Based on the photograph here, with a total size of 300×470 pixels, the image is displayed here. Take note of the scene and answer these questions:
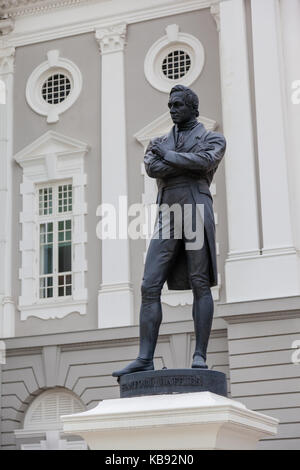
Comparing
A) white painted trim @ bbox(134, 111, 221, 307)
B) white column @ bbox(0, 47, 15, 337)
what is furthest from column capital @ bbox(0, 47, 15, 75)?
white painted trim @ bbox(134, 111, 221, 307)

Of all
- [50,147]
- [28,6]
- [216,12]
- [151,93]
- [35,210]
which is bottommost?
[35,210]

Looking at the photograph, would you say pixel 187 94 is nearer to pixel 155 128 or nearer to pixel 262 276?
pixel 262 276

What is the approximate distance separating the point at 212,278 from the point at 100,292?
1091 cm

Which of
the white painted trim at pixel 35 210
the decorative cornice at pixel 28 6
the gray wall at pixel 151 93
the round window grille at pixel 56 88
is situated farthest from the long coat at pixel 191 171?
the decorative cornice at pixel 28 6

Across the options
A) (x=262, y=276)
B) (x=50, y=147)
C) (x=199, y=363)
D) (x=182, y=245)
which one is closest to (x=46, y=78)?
(x=50, y=147)

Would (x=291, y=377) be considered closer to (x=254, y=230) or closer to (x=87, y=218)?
(x=254, y=230)

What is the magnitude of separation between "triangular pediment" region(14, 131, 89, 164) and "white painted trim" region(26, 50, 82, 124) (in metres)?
0.44

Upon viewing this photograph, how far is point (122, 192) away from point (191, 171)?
36.5 feet

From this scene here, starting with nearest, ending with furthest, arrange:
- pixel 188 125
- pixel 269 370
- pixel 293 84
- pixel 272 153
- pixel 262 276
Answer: pixel 188 125 < pixel 269 370 < pixel 262 276 < pixel 272 153 < pixel 293 84

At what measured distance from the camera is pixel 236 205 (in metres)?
17.4

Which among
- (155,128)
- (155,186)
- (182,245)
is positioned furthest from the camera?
(155,128)

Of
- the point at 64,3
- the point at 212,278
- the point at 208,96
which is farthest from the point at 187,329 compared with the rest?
the point at 212,278

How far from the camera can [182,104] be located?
26.9 feet

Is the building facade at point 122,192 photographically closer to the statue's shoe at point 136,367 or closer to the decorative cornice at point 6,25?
the decorative cornice at point 6,25
